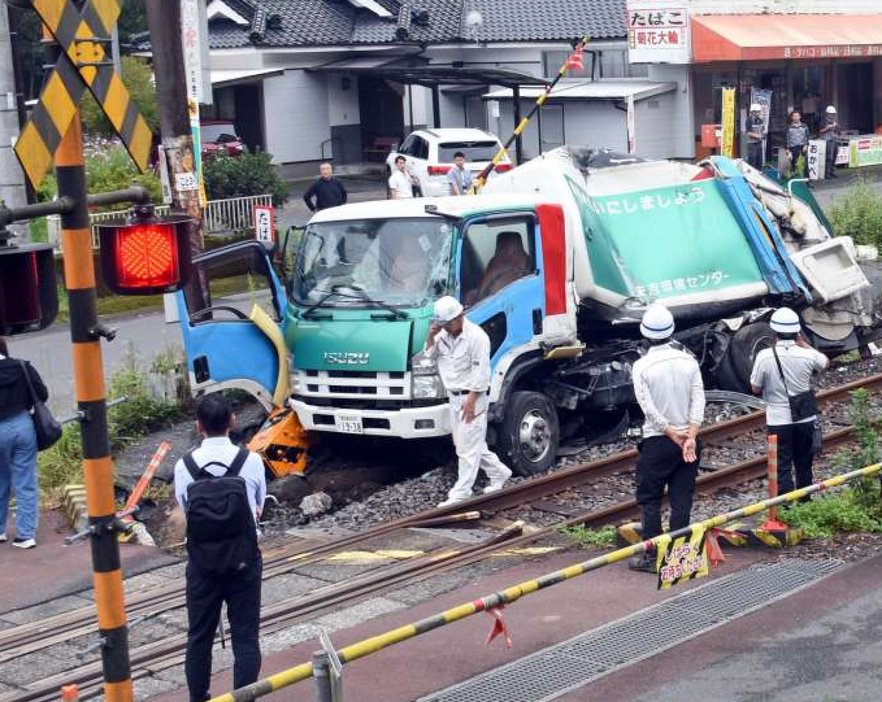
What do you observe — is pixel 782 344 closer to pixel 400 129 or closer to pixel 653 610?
pixel 653 610

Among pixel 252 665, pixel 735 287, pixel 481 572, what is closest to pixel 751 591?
pixel 481 572

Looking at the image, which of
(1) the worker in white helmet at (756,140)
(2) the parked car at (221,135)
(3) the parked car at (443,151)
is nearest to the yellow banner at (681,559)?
(3) the parked car at (443,151)

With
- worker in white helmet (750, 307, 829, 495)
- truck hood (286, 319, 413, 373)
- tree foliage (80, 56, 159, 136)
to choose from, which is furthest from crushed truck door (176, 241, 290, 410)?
tree foliage (80, 56, 159, 136)

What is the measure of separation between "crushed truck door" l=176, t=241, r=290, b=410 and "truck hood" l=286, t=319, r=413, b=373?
0.22 meters

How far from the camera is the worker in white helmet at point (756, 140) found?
34.8 metres

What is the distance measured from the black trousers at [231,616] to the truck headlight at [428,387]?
203 inches

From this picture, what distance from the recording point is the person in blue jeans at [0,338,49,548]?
11305 mm

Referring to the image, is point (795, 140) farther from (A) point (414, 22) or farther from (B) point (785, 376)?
(B) point (785, 376)

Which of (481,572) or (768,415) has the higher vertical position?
(768,415)

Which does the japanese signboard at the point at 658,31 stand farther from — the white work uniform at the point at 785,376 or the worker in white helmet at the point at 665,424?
the worker in white helmet at the point at 665,424

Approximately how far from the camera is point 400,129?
41.2 meters

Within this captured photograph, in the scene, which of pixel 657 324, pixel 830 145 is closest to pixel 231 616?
pixel 657 324

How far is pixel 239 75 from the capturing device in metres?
37.3

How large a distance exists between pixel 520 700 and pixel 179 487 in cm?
207
